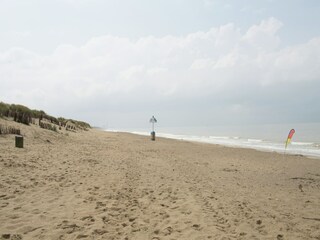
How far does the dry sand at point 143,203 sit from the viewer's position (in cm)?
477

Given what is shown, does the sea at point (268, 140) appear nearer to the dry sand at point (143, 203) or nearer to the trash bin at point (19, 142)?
the dry sand at point (143, 203)

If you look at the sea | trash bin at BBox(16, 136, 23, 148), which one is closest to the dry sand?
trash bin at BBox(16, 136, 23, 148)

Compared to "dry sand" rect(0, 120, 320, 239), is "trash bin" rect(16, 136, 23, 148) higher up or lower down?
higher up

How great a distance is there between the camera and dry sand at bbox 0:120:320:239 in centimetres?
477

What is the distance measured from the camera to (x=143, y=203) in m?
6.39

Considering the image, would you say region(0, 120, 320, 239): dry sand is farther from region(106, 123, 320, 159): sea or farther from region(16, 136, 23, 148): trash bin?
region(106, 123, 320, 159): sea

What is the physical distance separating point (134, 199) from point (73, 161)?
5197 millimetres

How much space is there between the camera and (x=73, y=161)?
10.9 m

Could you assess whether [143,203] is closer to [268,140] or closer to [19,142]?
[19,142]

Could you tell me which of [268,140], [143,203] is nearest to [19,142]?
[143,203]

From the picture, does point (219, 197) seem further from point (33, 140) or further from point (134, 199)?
point (33, 140)

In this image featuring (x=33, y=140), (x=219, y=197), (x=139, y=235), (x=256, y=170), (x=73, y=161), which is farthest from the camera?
(x=33, y=140)

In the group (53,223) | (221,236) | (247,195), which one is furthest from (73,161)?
(221,236)

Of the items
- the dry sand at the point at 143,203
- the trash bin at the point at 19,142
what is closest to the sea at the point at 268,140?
the dry sand at the point at 143,203
